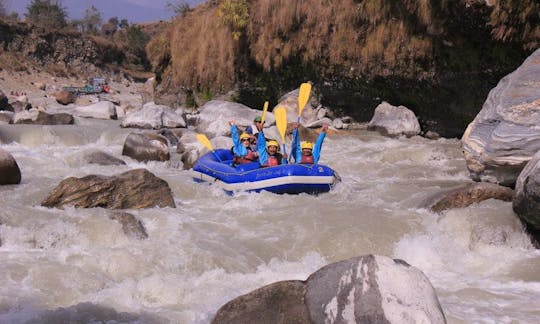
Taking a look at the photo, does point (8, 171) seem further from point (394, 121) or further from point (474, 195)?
point (394, 121)

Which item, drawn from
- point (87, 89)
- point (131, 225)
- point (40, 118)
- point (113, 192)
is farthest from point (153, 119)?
point (87, 89)

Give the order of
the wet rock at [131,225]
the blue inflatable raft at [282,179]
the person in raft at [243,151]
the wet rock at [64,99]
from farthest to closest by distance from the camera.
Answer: the wet rock at [64,99], the person in raft at [243,151], the blue inflatable raft at [282,179], the wet rock at [131,225]

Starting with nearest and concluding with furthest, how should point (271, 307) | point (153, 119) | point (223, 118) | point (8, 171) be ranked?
1. point (271, 307)
2. point (8, 171)
3. point (223, 118)
4. point (153, 119)

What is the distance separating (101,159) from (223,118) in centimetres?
425

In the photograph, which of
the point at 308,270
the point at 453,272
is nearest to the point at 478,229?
the point at 453,272

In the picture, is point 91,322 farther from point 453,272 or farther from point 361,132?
point 361,132

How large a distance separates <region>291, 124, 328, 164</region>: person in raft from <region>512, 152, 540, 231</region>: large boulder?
2.89 m

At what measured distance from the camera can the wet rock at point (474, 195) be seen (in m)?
5.54

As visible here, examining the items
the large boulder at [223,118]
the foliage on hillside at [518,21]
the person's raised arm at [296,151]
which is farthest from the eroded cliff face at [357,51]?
the person's raised arm at [296,151]

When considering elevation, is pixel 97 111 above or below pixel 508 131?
below

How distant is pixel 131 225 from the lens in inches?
191

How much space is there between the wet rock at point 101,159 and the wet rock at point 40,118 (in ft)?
16.9

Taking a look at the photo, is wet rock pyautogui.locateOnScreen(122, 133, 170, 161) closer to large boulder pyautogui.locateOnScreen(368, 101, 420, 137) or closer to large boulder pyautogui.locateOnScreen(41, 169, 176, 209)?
large boulder pyautogui.locateOnScreen(41, 169, 176, 209)

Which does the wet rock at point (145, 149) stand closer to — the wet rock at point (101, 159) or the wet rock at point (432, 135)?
the wet rock at point (101, 159)
